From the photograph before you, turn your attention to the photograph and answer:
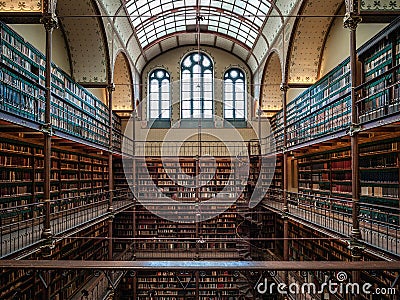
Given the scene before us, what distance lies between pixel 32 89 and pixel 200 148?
455cm

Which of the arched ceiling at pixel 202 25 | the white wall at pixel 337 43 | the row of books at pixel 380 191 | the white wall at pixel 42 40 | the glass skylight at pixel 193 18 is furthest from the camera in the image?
the arched ceiling at pixel 202 25

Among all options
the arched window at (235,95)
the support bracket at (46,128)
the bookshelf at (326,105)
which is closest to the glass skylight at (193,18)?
the arched window at (235,95)

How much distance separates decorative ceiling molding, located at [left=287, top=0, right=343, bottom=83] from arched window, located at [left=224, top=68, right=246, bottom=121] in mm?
6590

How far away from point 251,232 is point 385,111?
738 centimetres

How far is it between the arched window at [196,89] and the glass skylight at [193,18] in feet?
6.04

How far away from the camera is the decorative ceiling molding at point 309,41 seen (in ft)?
36.0

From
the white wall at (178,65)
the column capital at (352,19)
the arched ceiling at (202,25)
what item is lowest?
the column capital at (352,19)

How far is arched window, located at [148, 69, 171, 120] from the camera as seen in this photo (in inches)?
768

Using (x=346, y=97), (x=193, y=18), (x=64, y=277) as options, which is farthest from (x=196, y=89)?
(x=64, y=277)

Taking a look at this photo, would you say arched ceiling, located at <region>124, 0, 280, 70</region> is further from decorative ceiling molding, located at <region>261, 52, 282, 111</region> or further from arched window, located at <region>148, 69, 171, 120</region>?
decorative ceiling molding, located at <region>261, 52, 282, 111</region>

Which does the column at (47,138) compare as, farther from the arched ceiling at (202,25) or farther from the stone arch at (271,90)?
the stone arch at (271,90)

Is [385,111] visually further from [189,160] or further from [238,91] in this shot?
[238,91]

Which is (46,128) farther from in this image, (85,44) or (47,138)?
(85,44)

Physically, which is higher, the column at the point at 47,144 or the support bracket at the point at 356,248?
the column at the point at 47,144
